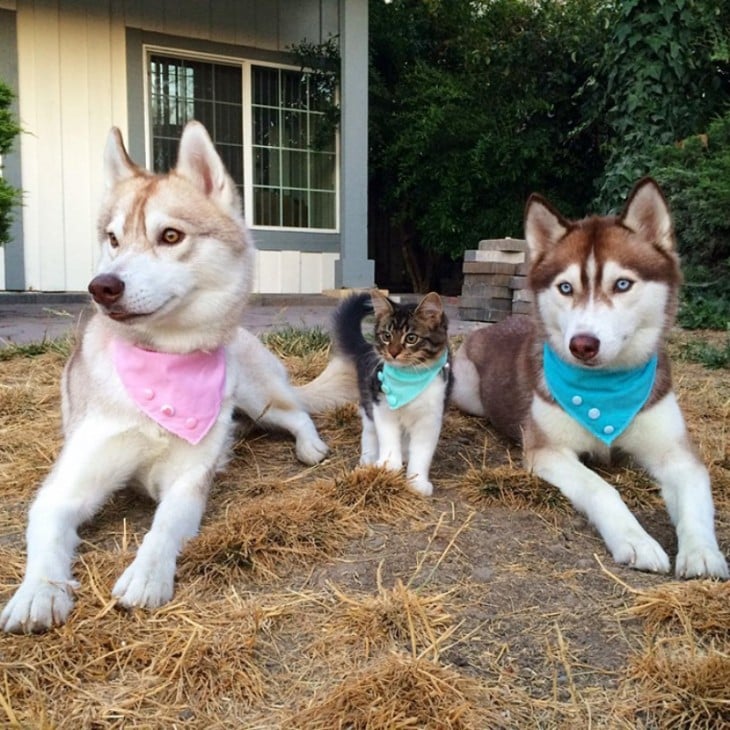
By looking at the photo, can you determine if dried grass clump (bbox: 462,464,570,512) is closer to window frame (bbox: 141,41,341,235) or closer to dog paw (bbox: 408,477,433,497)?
dog paw (bbox: 408,477,433,497)

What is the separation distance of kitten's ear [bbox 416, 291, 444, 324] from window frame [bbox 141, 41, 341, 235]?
7199 mm

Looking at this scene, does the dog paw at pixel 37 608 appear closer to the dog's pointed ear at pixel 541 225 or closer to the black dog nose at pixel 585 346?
the black dog nose at pixel 585 346

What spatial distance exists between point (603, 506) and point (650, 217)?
1158mm

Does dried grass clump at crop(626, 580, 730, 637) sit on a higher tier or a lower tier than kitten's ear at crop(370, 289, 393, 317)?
lower

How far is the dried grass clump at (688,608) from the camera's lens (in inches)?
76.4

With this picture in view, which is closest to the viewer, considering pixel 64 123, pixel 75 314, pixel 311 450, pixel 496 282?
pixel 311 450

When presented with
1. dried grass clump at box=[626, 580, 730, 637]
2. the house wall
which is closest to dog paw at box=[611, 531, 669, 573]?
dried grass clump at box=[626, 580, 730, 637]

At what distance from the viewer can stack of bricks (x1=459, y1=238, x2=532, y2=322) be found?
7.65m

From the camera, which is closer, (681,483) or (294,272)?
(681,483)

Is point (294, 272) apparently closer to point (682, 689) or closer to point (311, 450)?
point (311, 450)

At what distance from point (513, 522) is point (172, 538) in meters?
1.21

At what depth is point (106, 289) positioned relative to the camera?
2357 millimetres

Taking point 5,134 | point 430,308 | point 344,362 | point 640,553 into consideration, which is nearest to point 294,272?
point 5,134

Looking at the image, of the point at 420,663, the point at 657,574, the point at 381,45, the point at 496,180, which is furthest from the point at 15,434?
the point at 381,45
